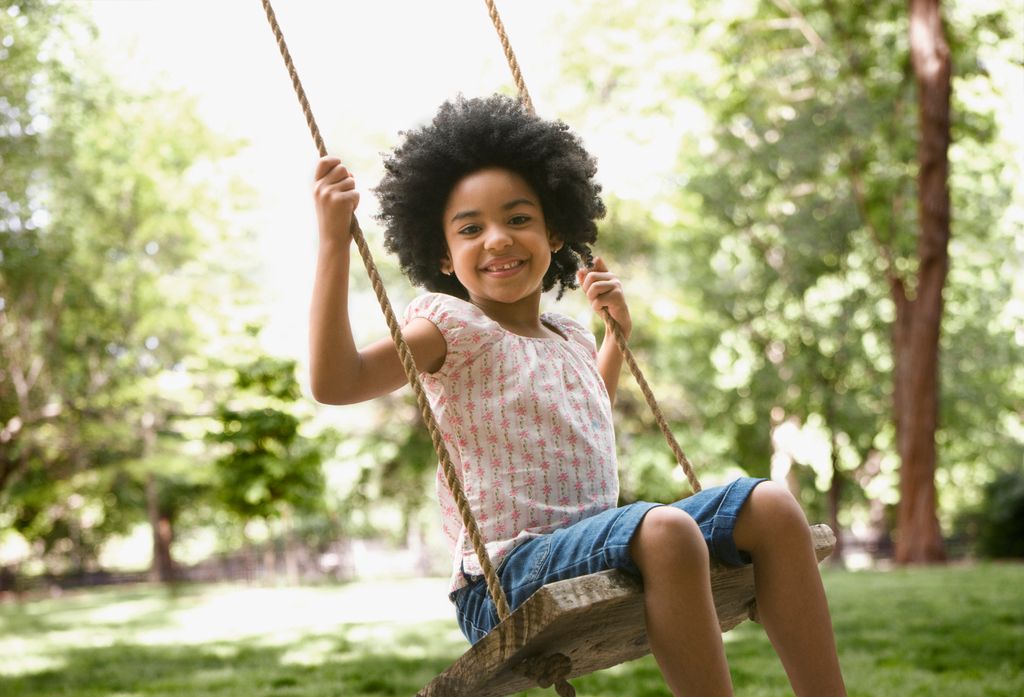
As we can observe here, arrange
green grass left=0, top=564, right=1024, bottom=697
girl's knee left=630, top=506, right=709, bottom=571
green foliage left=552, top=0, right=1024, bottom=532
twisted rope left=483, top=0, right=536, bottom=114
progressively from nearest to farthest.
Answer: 1. girl's knee left=630, top=506, right=709, bottom=571
2. twisted rope left=483, top=0, right=536, bottom=114
3. green grass left=0, top=564, right=1024, bottom=697
4. green foliage left=552, top=0, right=1024, bottom=532

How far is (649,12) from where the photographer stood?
1474cm

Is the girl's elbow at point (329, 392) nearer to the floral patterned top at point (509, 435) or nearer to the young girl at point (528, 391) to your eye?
the young girl at point (528, 391)

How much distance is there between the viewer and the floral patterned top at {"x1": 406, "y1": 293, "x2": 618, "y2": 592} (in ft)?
6.77

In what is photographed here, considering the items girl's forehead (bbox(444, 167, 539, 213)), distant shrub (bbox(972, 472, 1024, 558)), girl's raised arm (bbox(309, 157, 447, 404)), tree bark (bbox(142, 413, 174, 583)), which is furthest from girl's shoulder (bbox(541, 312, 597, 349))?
tree bark (bbox(142, 413, 174, 583))

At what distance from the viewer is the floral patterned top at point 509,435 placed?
6.77 feet

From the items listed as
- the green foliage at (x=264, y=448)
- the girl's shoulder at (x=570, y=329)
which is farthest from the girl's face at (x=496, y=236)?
the green foliage at (x=264, y=448)

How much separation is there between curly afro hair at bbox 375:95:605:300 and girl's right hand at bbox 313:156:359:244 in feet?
0.95

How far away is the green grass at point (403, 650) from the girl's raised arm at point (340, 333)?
2.48m

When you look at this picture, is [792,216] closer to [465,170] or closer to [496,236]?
[465,170]

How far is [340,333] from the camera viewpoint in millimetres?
1957

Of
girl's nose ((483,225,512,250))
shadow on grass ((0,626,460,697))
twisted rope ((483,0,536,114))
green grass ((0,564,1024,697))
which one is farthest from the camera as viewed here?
shadow on grass ((0,626,460,697))

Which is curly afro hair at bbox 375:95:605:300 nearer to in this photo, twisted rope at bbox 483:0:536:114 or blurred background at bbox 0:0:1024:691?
twisted rope at bbox 483:0:536:114

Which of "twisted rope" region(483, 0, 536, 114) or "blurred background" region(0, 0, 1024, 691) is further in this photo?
"blurred background" region(0, 0, 1024, 691)

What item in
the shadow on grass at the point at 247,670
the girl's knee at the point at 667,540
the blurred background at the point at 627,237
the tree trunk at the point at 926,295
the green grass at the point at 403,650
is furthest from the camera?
the blurred background at the point at 627,237
